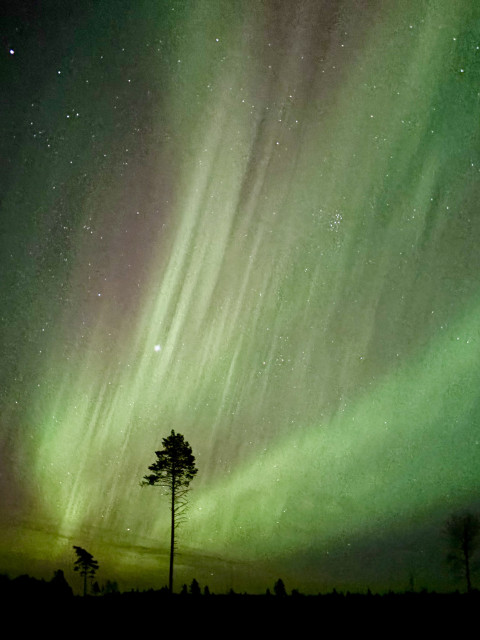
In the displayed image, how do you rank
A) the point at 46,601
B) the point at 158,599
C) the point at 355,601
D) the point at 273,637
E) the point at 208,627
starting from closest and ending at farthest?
1. the point at 273,637
2. the point at 208,627
3. the point at 46,601
4. the point at 158,599
5. the point at 355,601

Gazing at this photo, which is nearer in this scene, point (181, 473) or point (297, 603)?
point (297, 603)

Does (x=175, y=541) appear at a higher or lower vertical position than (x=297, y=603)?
higher

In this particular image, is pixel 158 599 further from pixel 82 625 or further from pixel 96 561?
pixel 96 561

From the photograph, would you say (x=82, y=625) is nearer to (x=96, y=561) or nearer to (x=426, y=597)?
(x=426, y=597)

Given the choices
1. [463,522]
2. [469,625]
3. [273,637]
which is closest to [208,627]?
[273,637]

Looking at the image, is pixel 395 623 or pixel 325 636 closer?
pixel 325 636

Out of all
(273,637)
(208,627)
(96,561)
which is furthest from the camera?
(96,561)

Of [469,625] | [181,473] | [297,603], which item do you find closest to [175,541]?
[181,473]

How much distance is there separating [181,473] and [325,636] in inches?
551

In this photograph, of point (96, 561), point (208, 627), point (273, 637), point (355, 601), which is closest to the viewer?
point (273, 637)

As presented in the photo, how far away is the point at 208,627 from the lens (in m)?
17.5

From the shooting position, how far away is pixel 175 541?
2784 cm

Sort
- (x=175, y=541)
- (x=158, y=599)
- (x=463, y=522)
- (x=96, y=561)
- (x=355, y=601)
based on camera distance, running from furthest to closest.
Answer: (x=96, y=561) < (x=463, y=522) < (x=175, y=541) < (x=355, y=601) < (x=158, y=599)

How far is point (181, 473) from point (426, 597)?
45.8 ft
